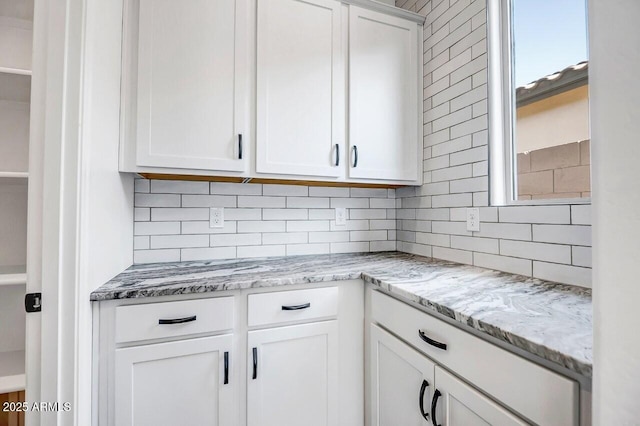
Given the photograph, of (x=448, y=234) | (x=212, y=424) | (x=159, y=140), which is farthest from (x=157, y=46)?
(x=448, y=234)

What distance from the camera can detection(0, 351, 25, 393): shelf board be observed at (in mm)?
964

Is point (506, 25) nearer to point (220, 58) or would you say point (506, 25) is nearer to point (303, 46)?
point (303, 46)

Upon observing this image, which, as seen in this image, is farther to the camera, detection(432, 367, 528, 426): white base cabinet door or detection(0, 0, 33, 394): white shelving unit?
detection(0, 0, 33, 394): white shelving unit

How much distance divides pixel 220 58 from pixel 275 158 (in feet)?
1.83

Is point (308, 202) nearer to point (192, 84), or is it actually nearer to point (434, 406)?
point (192, 84)

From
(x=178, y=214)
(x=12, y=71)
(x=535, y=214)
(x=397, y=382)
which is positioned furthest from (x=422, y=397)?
(x=12, y=71)

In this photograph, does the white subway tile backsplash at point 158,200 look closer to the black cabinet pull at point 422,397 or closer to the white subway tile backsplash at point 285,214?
the white subway tile backsplash at point 285,214

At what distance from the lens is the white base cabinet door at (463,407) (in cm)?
78

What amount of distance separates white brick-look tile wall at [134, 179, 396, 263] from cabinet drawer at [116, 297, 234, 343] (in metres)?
0.58

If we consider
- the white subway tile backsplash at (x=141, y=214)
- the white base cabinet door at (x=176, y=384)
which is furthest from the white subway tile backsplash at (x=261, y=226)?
the white base cabinet door at (x=176, y=384)

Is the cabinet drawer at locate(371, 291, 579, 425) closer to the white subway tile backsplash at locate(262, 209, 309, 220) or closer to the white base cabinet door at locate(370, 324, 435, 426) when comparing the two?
the white base cabinet door at locate(370, 324, 435, 426)

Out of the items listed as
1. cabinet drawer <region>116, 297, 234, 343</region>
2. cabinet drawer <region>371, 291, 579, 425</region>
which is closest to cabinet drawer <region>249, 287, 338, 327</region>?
cabinet drawer <region>116, 297, 234, 343</region>

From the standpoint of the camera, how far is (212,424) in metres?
1.21

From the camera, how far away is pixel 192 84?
145cm
